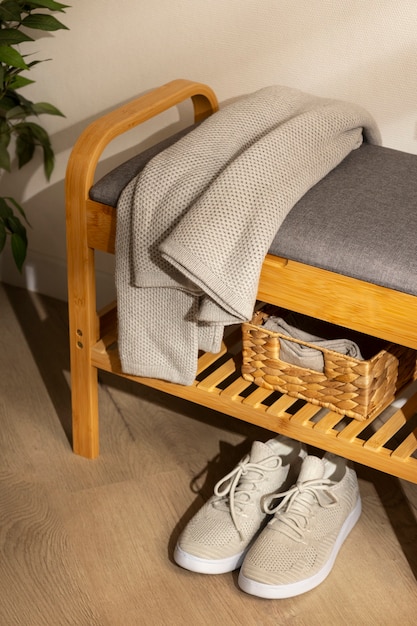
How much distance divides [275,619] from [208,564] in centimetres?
13

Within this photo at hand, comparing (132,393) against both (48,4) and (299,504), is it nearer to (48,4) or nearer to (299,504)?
(299,504)

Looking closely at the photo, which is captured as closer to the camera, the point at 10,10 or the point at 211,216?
the point at 211,216

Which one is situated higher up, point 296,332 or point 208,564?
point 296,332

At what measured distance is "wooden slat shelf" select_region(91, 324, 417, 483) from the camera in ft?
4.15

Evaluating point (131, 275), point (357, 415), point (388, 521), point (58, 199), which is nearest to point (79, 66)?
point (58, 199)

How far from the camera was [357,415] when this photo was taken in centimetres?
132

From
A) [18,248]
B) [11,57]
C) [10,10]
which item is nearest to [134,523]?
[18,248]

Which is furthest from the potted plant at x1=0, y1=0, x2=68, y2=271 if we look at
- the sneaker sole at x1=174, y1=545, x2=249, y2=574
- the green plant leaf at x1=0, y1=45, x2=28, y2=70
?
the sneaker sole at x1=174, y1=545, x2=249, y2=574

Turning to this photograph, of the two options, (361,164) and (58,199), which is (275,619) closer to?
(361,164)

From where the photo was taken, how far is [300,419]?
1321 mm

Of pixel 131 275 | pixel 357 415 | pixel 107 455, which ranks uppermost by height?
pixel 131 275

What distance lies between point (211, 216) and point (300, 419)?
14.1 inches

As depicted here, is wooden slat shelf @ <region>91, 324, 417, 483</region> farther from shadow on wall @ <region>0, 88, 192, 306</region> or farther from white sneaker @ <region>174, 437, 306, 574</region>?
shadow on wall @ <region>0, 88, 192, 306</region>

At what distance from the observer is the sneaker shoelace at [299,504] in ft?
4.44
